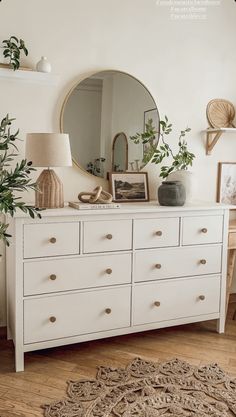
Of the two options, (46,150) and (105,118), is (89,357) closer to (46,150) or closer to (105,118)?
(46,150)

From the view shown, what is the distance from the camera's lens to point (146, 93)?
304 cm


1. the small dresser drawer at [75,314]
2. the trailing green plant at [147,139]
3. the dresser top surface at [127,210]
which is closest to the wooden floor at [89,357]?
the small dresser drawer at [75,314]

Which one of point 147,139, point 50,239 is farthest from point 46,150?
point 147,139

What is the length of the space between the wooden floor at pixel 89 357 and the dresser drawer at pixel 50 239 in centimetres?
67

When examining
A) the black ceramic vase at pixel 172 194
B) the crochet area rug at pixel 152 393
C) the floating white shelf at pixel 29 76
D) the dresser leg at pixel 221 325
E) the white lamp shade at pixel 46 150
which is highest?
the floating white shelf at pixel 29 76

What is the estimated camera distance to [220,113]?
334 cm

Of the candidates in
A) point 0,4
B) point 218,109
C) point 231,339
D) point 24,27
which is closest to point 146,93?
point 218,109

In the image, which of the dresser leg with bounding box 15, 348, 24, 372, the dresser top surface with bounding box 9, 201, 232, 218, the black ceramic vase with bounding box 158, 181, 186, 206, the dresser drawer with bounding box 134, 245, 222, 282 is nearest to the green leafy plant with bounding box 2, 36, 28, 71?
the dresser top surface with bounding box 9, 201, 232, 218

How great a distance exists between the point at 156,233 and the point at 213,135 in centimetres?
111

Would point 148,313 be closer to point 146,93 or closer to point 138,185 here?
point 138,185

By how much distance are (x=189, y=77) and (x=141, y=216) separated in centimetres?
130

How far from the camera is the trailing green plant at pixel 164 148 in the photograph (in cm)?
303

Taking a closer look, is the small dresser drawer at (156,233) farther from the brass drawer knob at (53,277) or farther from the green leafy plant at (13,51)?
the green leafy plant at (13,51)

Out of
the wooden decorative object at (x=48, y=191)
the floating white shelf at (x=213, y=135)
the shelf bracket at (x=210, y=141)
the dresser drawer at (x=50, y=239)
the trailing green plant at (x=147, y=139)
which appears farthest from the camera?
the shelf bracket at (x=210, y=141)
